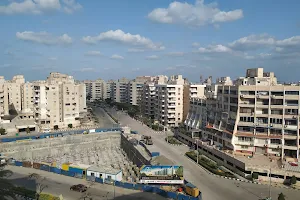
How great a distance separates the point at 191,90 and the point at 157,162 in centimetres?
3531

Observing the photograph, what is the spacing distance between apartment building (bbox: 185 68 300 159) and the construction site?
704 inches

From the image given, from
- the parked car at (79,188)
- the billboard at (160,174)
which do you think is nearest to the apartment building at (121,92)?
the billboard at (160,174)

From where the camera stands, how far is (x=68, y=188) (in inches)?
1258

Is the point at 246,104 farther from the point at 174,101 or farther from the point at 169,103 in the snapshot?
the point at 169,103

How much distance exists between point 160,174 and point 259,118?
1932 centimetres

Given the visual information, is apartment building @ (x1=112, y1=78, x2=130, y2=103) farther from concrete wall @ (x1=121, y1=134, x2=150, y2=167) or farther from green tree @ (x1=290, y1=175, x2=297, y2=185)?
green tree @ (x1=290, y1=175, x2=297, y2=185)

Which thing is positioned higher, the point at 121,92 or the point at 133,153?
the point at 121,92

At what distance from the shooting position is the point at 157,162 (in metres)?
39.0

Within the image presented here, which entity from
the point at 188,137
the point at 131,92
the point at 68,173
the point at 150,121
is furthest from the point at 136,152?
the point at 131,92

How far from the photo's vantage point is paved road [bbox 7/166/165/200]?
94.9ft

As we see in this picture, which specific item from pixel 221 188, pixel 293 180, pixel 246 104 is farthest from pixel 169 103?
pixel 293 180

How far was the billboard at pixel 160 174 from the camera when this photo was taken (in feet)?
108

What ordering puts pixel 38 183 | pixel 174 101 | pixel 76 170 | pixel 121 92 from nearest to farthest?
pixel 38 183 < pixel 76 170 < pixel 174 101 < pixel 121 92

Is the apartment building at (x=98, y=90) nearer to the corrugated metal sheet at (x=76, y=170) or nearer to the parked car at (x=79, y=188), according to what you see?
the corrugated metal sheet at (x=76, y=170)
